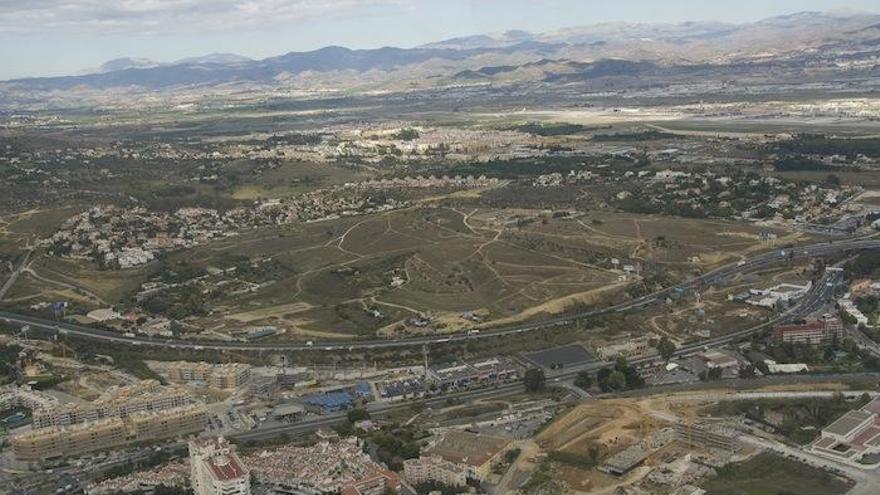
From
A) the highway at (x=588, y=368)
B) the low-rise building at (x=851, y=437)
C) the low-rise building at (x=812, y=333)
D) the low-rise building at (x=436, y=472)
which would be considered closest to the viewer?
the low-rise building at (x=436, y=472)

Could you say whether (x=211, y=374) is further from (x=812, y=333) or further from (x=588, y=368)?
(x=812, y=333)

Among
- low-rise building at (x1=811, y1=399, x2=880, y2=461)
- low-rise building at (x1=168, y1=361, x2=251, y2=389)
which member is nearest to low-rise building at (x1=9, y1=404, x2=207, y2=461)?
low-rise building at (x1=168, y1=361, x2=251, y2=389)

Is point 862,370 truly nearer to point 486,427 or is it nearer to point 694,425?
point 694,425

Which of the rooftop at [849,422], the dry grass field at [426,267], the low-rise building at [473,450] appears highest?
the dry grass field at [426,267]

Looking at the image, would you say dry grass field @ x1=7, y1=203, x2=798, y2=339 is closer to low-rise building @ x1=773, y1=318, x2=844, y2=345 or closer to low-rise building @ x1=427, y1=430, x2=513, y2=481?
low-rise building @ x1=773, y1=318, x2=844, y2=345

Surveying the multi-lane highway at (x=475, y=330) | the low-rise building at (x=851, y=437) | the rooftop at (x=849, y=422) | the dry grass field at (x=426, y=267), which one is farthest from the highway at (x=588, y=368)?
the low-rise building at (x=851, y=437)

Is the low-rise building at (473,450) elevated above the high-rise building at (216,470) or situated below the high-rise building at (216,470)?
below

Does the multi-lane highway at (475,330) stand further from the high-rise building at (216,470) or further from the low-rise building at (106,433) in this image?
the high-rise building at (216,470)
